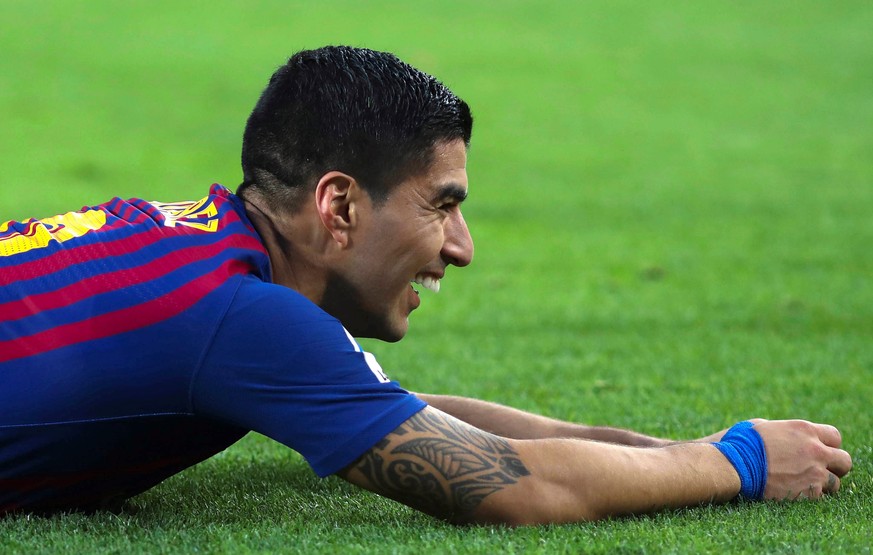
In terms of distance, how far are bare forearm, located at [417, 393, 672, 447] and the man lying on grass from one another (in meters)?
0.81

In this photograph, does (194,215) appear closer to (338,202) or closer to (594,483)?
(338,202)

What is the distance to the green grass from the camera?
3.55 m

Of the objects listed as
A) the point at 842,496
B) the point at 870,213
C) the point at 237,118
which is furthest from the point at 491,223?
the point at 842,496

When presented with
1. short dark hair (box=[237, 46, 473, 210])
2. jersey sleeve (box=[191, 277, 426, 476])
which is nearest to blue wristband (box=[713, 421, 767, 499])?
jersey sleeve (box=[191, 277, 426, 476])

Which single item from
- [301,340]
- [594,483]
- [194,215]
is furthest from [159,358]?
[594,483]

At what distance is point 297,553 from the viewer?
310cm

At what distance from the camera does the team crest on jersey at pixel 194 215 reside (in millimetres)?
3385

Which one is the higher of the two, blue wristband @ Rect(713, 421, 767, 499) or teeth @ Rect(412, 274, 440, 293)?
teeth @ Rect(412, 274, 440, 293)

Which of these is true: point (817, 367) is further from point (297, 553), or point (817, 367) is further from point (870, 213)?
point (870, 213)

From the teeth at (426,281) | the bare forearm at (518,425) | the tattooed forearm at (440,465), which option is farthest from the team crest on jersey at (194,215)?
the bare forearm at (518,425)

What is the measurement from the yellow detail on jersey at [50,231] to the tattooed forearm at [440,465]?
109 cm

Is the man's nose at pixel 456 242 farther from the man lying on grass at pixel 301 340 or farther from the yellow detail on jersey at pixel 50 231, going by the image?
the yellow detail on jersey at pixel 50 231

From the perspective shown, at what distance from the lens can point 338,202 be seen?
3.47 meters

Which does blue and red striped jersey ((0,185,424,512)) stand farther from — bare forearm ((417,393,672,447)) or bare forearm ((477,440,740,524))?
bare forearm ((417,393,672,447))
